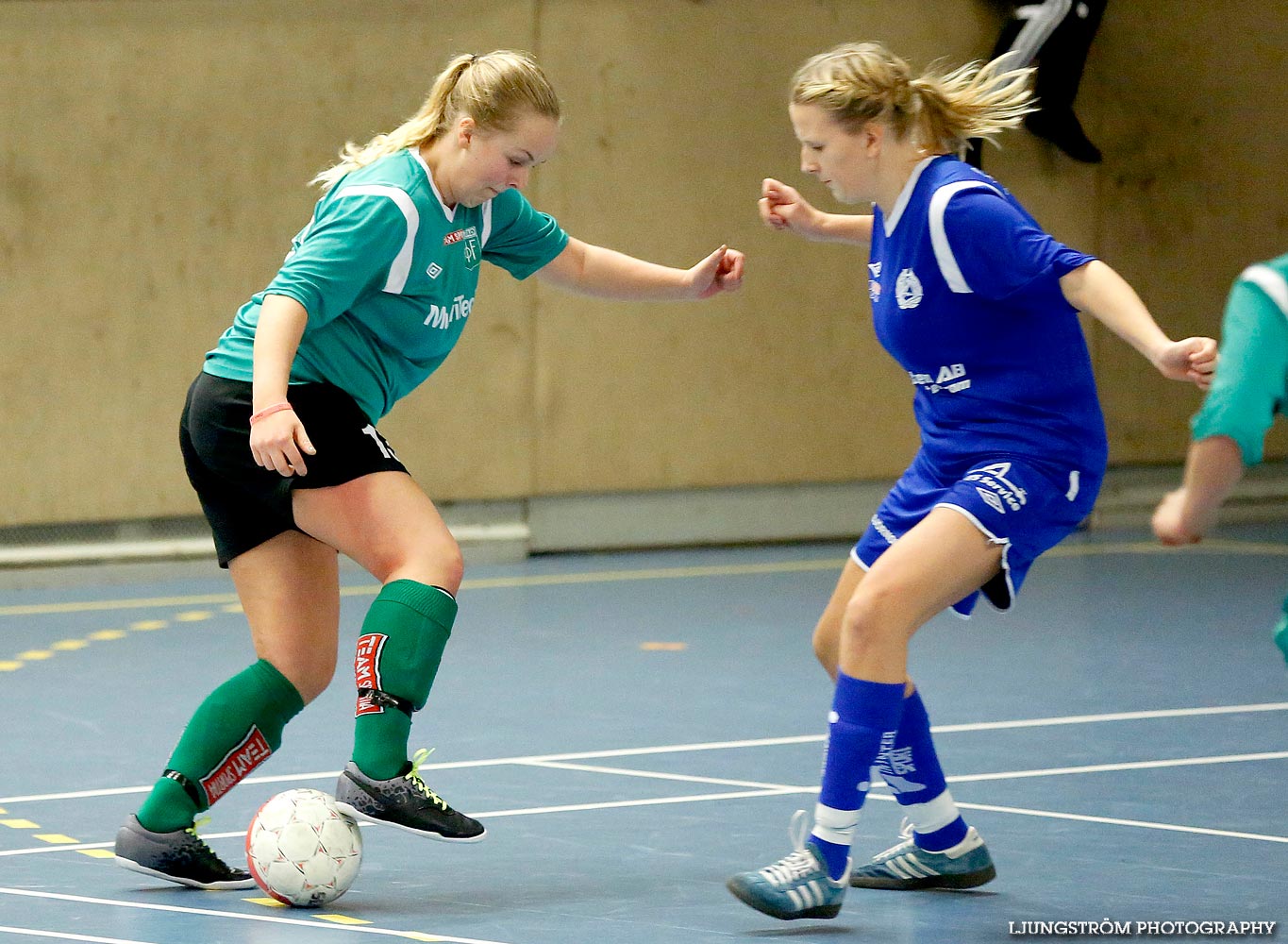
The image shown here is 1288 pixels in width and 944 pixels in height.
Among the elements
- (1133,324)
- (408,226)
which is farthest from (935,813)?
(408,226)

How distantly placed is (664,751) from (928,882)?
1.50 meters

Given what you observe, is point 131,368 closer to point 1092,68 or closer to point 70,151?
point 70,151

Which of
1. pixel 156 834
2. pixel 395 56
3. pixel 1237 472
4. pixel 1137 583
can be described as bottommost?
pixel 1137 583

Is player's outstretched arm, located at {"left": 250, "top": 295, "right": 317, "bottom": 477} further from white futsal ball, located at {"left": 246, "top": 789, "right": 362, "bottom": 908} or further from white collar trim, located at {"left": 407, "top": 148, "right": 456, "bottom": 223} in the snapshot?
white futsal ball, located at {"left": 246, "top": 789, "right": 362, "bottom": 908}

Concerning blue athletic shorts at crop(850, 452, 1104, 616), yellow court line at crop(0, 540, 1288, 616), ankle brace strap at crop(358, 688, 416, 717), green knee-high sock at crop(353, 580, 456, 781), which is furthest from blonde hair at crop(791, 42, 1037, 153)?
yellow court line at crop(0, 540, 1288, 616)

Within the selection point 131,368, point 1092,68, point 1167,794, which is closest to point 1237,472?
point 1167,794

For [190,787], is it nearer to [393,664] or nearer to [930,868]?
[393,664]

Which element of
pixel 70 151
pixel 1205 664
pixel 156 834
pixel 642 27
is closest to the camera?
pixel 156 834

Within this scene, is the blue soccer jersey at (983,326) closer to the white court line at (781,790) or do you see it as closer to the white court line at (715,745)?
the white court line at (781,790)

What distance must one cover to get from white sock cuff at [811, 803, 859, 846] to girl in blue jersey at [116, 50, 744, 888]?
699 millimetres

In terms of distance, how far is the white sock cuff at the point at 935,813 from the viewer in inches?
154

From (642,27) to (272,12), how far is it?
71.3 inches

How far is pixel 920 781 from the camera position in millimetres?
3891

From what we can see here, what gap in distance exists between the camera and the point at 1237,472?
9.64 feet
